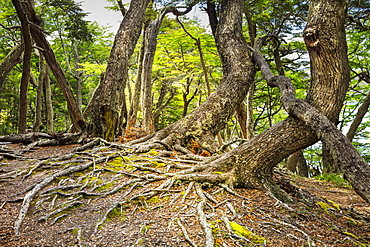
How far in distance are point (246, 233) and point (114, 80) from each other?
14.6 feet

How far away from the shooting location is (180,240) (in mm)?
2635

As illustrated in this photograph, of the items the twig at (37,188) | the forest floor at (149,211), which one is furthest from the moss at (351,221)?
the twig at (37,188)

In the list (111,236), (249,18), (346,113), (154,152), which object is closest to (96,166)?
(154,152)

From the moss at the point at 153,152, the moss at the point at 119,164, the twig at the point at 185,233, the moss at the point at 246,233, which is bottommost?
the moss at the point at 246,233

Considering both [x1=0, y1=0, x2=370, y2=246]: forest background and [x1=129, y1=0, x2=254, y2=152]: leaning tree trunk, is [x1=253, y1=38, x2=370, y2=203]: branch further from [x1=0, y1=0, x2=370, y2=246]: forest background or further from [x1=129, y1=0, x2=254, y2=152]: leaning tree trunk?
[x1=129, y1=0, x2=254, y2=152]: leaning tree trunk

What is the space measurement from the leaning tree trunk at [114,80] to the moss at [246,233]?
13.5 ft

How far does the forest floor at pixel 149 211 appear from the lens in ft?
8.98

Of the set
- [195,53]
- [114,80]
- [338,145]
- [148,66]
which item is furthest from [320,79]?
[195,53]

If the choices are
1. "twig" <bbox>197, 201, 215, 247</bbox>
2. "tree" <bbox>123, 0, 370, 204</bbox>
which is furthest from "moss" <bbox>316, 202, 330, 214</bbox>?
"twig" <bbox>197, 201, 215, 247</bbox>

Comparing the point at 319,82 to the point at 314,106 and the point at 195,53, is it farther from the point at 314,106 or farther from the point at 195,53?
the point at 195,53

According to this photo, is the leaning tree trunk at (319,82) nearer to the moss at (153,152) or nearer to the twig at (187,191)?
the twig at (187,191)

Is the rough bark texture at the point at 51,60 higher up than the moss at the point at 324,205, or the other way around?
the rough bark texture at the point at 51,60

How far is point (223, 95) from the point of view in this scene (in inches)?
247

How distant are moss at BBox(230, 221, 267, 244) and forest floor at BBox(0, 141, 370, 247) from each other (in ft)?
0.04
